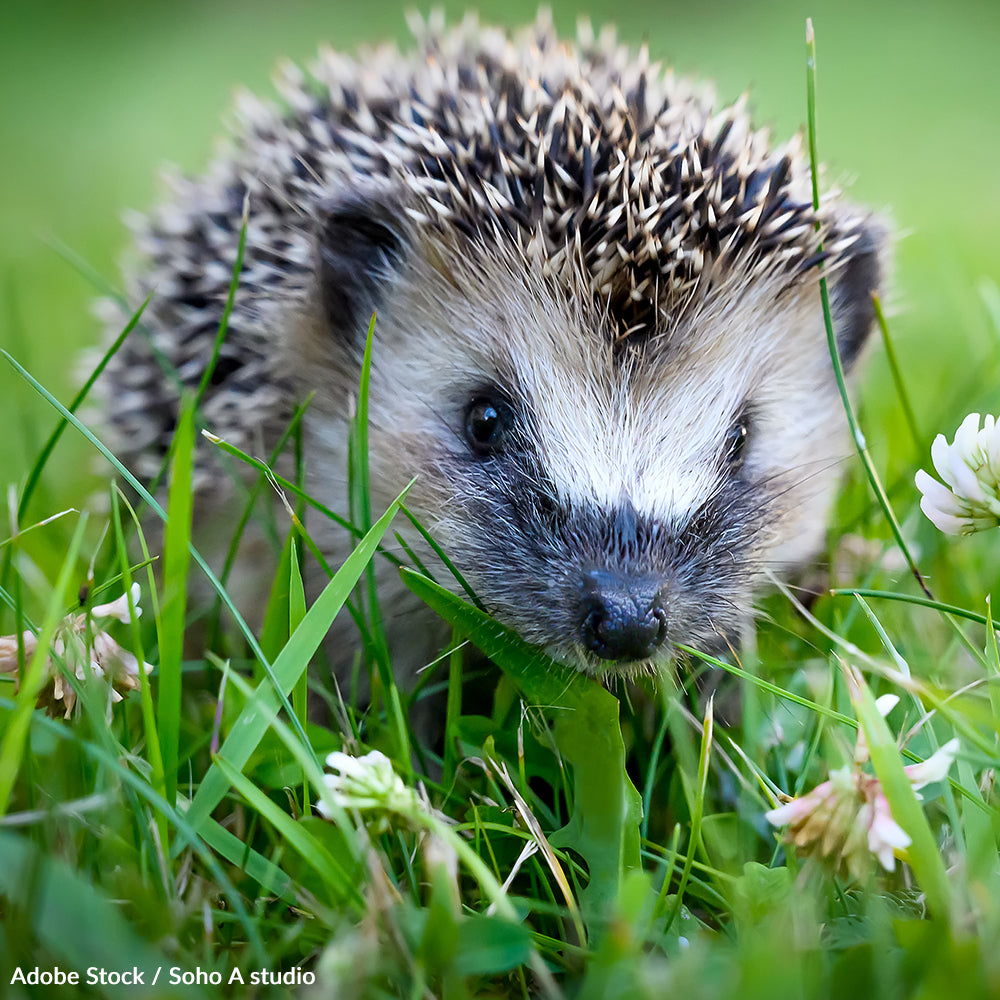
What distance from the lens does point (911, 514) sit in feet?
5.23

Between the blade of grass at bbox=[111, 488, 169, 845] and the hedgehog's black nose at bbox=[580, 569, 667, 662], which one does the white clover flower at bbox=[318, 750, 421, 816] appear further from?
the hedgehog's black nose at bbox=[580, 569, 667, 662]

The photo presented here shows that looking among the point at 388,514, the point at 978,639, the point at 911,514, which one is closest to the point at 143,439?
the point at 388,514

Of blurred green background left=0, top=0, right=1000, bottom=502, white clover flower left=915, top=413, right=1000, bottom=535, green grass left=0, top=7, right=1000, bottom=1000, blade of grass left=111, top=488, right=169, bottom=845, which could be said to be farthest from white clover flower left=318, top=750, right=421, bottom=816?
blurred green background left=0, top=0, right=1000, bottom=502

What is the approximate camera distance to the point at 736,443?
4.80 ft

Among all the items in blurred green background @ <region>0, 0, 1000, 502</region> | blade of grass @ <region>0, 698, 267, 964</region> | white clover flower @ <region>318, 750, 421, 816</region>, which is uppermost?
blurred green background @ <region>0, 0, 1000, 502</region>

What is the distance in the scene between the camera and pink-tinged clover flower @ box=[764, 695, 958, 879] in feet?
2.85

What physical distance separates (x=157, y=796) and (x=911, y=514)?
118 centimetres

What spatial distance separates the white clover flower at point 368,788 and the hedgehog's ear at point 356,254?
809mm

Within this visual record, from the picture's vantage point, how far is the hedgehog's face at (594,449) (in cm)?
123

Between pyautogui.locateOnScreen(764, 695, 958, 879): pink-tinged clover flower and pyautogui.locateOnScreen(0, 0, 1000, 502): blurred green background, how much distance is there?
1002 millimetres

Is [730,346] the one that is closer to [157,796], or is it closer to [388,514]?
[388,514]

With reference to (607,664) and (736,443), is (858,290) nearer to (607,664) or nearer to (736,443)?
(736,443)

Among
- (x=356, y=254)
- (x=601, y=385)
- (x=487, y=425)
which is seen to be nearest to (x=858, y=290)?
(x=601, y=385)

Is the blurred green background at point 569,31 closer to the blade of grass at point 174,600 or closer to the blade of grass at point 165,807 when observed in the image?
the blade of grass at point 174,600
